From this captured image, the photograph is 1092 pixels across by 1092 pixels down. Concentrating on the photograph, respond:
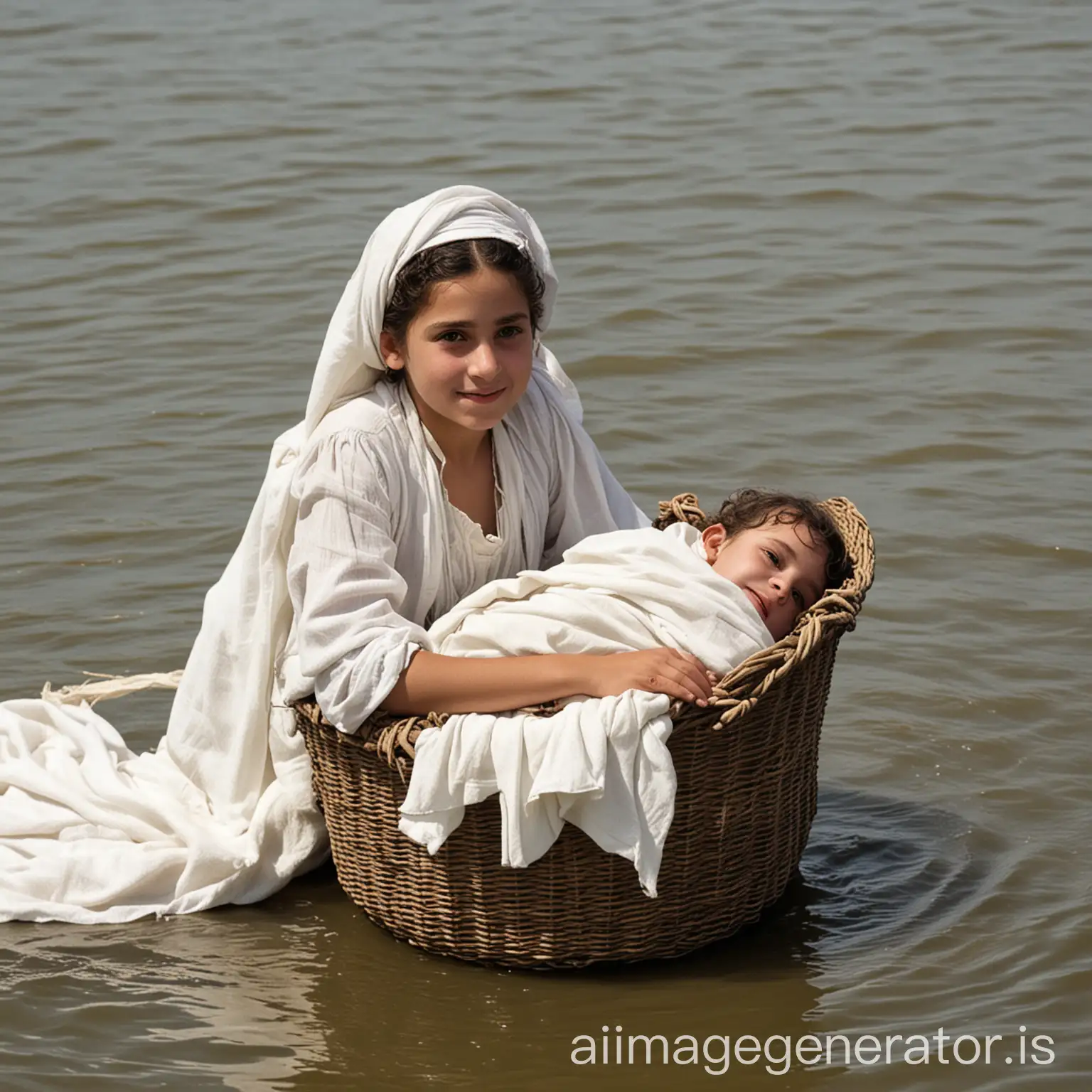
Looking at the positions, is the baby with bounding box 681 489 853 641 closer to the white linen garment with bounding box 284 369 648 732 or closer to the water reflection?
the white linen garment with bounding box 284 369 648 732

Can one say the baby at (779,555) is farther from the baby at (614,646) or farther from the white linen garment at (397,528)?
the white linen garment at (397,528)

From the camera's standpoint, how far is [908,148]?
8602mm

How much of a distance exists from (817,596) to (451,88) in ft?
22.7

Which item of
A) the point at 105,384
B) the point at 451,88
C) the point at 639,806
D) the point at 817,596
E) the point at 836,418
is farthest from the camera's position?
the point at 451,88

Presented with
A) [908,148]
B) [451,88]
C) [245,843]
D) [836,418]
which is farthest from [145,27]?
[245,843]

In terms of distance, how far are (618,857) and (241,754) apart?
93 cm

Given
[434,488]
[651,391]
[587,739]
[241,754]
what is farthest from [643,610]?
[651,391]

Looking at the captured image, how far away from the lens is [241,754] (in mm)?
3783

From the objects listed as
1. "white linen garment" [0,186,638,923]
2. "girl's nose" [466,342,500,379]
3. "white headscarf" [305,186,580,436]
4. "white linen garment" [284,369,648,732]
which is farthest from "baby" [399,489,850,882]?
"white headscarf" [305,186,580,436]

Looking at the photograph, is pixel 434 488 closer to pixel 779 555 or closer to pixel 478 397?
pixel 478 397

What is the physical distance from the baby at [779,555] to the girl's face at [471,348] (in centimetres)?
56

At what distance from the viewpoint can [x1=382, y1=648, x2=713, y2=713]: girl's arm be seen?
127 inches

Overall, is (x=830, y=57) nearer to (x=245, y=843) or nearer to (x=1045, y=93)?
(x=1045, y=93)

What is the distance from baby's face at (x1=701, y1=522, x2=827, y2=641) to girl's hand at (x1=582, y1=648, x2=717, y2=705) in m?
0.40
